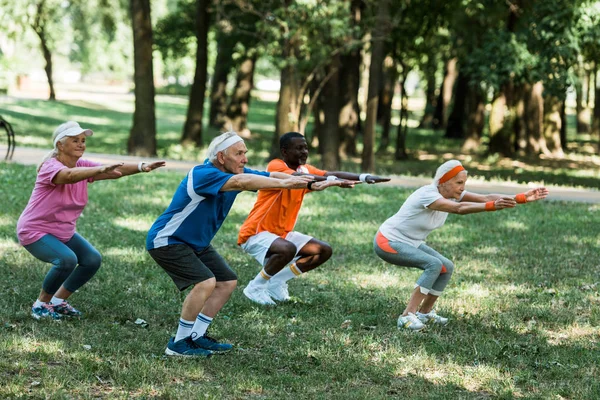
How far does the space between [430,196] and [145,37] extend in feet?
55.0

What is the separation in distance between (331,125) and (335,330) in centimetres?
1479

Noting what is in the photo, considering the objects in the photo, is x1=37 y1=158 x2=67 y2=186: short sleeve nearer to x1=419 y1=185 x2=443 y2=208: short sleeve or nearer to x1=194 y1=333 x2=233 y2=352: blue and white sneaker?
x1=194 y1=333 x2=233 y2=352: blue and white sneaker

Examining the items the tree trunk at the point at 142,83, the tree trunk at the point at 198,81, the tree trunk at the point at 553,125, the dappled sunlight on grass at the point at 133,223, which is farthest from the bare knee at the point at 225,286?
the tree trunk at the point at 553,125

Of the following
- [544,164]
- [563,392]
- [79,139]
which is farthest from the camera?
[544,164]

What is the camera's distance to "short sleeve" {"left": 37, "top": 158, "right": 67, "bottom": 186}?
7094 millimetres

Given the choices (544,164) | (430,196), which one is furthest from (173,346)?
(544,164)

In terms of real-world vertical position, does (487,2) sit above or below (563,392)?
above

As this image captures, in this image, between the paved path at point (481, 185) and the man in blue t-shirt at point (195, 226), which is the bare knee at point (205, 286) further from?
the paved path at point (481, 185)

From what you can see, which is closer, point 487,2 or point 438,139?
point 487,2

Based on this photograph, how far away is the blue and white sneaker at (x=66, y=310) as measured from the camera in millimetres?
7699

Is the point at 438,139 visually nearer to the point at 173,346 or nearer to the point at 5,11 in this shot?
the point at 5,11

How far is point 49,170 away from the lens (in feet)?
23.5

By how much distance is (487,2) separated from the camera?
24.6m

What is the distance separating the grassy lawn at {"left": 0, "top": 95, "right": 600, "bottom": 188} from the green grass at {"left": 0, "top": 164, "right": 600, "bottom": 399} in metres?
9.99
